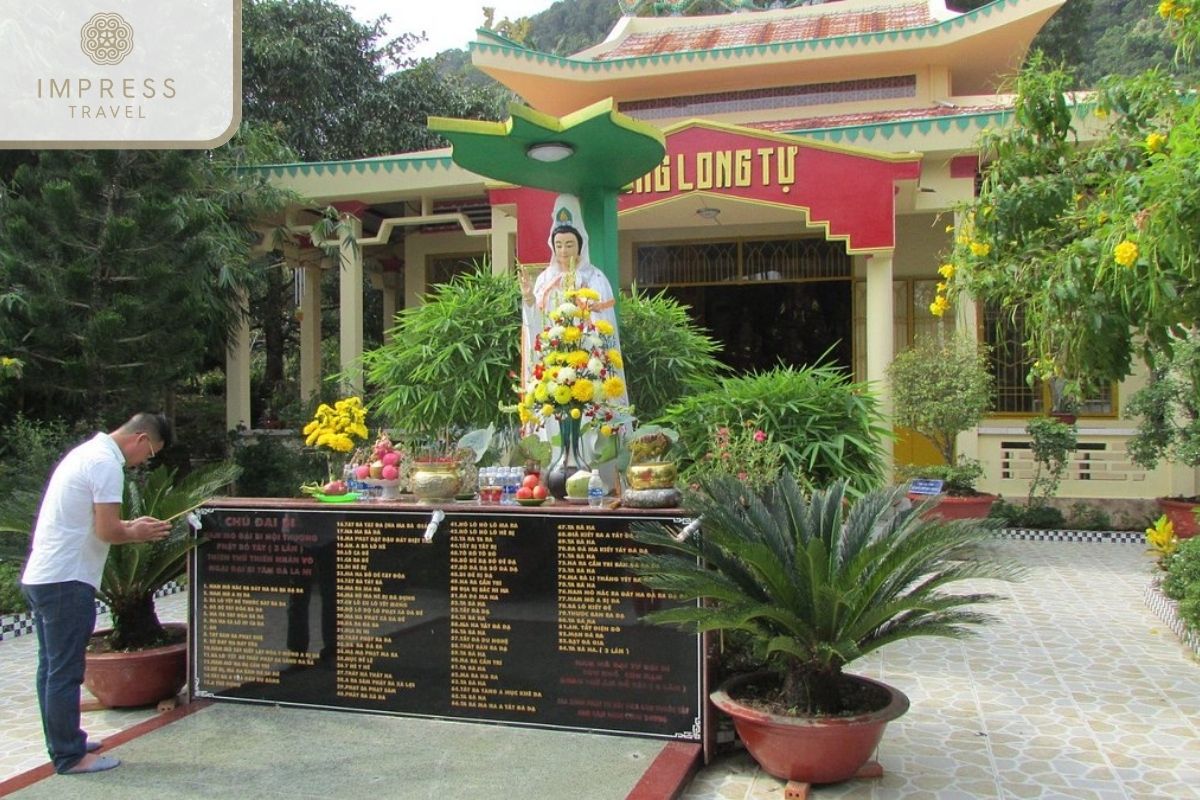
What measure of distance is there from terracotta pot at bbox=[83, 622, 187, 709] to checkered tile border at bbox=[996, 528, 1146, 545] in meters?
7.95

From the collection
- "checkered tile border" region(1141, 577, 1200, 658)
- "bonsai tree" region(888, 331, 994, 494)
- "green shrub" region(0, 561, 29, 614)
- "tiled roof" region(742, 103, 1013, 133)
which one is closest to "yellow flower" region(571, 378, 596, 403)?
"checkered tile border" region(1141, 577, 1200, 658)

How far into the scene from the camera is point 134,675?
4656mm

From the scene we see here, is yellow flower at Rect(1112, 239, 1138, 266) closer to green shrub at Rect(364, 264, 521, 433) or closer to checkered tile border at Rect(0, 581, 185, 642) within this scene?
green shrub at Rect(364, 264, 521, 433)

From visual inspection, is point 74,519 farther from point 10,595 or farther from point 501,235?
point 501,235

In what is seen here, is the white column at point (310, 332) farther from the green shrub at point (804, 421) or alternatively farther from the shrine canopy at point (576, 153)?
A: the green shrub at point (804, 421)

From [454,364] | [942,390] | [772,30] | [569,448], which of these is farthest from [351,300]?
[569,448]

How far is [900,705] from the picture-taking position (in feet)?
12.1

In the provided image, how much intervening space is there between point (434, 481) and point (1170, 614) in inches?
194

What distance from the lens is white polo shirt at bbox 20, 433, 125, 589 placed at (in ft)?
12.1

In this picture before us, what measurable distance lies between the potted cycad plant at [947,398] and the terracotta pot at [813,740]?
5.68 m

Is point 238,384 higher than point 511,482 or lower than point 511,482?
higher

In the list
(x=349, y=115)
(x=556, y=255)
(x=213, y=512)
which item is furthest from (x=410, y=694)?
(x=349, y=115)

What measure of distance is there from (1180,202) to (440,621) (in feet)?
10.8

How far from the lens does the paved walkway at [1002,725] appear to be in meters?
3.70
